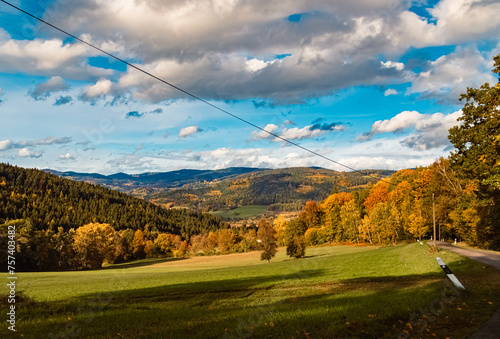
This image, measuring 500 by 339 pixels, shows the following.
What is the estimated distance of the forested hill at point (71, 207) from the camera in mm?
129250

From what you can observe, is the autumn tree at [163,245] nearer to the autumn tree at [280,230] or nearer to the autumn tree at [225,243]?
the autumn tree at [225,243]

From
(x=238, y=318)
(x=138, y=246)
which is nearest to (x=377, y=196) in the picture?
(x=138, y=246)

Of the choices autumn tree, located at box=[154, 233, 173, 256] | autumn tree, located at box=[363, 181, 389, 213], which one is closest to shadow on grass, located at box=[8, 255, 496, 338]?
autumn tree, located at box=[363, 181, 389, 213]

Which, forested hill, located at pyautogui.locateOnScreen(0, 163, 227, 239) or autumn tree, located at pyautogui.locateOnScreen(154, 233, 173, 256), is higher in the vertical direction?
forested hill, located at pyautogui.locateOnScreen(0, 163, 227, 239)

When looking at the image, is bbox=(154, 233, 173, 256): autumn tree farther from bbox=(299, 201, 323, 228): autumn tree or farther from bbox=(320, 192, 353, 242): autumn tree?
bbox=(320, 192, 353, 242): autumn tree

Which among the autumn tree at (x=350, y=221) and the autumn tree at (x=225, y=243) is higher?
the autumn tree at (x=350, y=221)

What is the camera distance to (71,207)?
148000 millimetres

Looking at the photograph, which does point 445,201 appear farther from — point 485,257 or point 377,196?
point 377,196

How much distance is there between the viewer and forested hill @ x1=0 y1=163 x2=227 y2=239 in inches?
5089

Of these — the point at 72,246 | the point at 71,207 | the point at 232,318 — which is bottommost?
the point at 72,246

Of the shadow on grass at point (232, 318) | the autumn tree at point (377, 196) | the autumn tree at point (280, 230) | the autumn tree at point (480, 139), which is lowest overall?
the autumn tree at point (280, 230)

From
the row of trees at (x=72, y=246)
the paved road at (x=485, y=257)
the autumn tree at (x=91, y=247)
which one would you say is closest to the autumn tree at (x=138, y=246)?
the row of trees at (x=72, y=246)

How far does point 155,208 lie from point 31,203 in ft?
235

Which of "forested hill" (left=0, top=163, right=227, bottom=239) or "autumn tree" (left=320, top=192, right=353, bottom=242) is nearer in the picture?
"autumn tree" (left=320, top=192, right=353, bottom=242)
